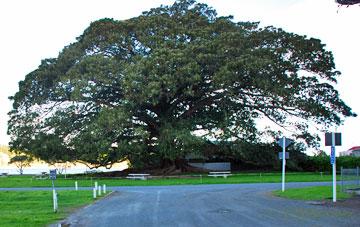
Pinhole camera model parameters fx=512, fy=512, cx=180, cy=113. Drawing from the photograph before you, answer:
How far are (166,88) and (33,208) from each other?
2308 cm

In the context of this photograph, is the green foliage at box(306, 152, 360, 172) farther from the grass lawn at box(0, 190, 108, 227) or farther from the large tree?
the grass lawn at box(0, 190, 108, 227)

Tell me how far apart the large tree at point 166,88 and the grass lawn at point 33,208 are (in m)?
15.9

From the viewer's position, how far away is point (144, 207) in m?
18.8

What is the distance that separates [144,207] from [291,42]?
3035 cm

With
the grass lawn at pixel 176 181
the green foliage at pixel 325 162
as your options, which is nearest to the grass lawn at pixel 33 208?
the grass lawn at pixel 176 181

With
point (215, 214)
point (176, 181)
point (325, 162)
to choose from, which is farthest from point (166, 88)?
point (215, 214)

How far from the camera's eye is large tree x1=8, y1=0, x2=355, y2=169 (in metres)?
42.8

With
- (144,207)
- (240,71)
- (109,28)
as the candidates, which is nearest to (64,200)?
(144,207)

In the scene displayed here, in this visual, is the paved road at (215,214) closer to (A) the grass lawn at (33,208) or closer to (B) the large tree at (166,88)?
(A) the grass lawn at (33,208)

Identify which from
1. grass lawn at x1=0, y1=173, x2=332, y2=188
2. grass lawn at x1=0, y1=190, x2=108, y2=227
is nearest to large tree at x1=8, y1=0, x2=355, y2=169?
grass lawn at x1=0, y1=173, x2=332, y2=188

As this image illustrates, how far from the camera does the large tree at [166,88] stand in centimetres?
4278

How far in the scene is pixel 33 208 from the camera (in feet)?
68.1

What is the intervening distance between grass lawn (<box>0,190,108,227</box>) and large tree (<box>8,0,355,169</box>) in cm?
1589

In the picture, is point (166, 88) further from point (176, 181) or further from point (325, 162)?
point (325, 162)
